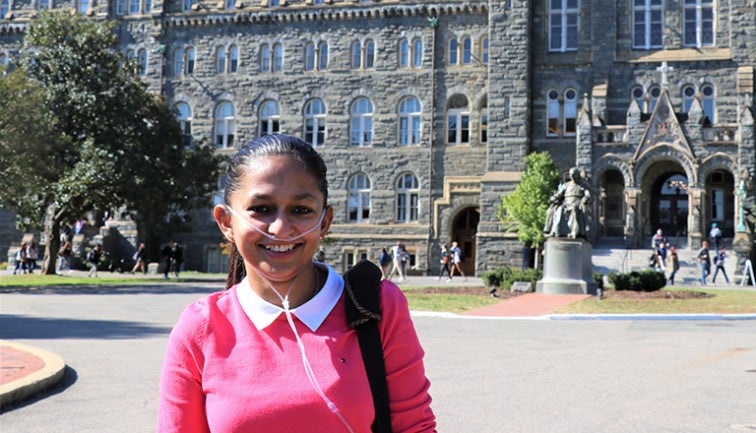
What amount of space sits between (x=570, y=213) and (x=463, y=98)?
2142 cm

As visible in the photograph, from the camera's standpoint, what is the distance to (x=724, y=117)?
42562 mm

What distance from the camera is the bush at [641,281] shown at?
2677 cm

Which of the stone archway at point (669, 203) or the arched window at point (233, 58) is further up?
the arched window at point (233, 58)

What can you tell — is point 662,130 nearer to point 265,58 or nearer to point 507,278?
point 507,278

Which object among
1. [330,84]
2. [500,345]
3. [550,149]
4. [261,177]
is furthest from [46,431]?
[330,84]

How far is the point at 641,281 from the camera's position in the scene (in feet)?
87.8

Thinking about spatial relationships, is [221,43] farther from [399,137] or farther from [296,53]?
[399,137]

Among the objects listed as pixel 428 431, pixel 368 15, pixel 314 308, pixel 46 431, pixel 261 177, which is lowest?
pixel 46 431

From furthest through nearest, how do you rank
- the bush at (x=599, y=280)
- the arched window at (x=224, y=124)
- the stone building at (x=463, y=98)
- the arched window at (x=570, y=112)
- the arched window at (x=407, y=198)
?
the arched window at (x=224, y=124) → the arched window at (x=407, y=198) → the arched window at (x=570, y=112) → the stone building at (x=463, y=98) → the bush at (x=599, y=280)

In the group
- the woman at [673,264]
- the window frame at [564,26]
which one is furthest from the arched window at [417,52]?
the woman at [673,264]

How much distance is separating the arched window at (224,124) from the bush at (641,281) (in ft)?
95.0

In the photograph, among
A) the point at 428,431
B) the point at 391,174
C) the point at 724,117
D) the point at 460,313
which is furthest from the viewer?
the point at 391,174

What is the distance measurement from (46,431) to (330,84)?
42707 millimetres

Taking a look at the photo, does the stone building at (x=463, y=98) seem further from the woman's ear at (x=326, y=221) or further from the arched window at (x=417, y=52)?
the woman's ear at (x=326, y=221)
